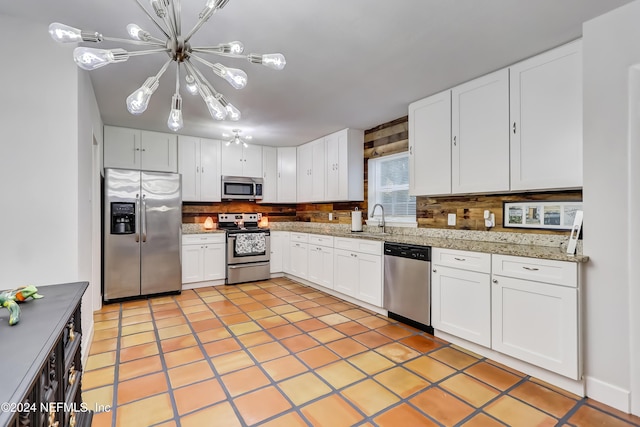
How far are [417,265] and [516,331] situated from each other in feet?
3.17

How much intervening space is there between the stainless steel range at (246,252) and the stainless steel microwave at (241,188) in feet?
1.34

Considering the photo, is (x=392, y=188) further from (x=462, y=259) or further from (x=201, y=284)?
(x=201, y=284)

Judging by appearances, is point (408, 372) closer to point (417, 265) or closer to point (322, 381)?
point (322, 381)

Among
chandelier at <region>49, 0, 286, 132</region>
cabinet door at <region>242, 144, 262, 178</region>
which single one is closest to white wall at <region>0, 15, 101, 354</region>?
chandelier at <region>49, 0, 286, 132</region>

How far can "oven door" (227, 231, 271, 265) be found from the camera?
193 inches

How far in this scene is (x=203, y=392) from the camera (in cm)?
204

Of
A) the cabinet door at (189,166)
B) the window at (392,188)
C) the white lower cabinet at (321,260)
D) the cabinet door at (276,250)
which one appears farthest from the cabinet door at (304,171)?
the cabinet door at (189,166)

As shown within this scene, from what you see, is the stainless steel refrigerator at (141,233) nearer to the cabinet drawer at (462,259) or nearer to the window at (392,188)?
the window at (392,188)

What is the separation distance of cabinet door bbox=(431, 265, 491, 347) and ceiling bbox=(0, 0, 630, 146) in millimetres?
1743

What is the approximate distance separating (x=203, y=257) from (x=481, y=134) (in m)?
4.02

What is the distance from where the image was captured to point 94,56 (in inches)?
46.7

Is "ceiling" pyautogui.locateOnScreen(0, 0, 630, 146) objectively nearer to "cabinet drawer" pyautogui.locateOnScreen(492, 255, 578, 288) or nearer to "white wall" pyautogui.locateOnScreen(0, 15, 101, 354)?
"white wall" pyautogui.locateOnScreen(0, 15, 101, 354)

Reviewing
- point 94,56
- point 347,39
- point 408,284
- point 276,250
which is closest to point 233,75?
point 94,56

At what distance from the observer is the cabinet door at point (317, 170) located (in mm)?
5004
